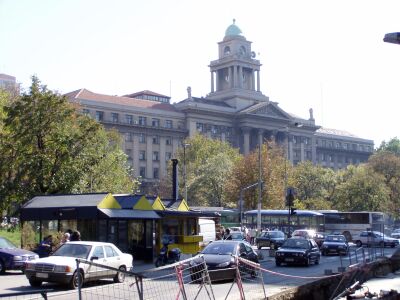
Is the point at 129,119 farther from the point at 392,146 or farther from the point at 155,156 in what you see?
the point at 392,146

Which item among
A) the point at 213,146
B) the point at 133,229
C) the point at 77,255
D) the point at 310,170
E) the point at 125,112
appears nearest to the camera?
the point at 77,255

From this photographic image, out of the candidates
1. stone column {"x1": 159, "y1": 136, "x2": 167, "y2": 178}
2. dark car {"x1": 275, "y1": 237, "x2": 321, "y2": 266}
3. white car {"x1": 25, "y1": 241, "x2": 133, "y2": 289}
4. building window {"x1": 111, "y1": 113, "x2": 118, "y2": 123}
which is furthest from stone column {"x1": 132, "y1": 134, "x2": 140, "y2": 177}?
white car {"x1": 25, "y1": 241, "x2": 133, "y2": 289}

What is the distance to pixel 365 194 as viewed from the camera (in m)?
85.2

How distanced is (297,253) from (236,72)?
10717 centimetres

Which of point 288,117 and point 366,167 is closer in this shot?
point 366,167

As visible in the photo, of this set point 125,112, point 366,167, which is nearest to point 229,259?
point 366,167

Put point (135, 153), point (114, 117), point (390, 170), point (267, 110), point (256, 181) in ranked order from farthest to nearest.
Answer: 1. point (267, 110)
2. point (135, 153)
3. point (114, 117)
4. point (390, 170)
5. point (256, 181)

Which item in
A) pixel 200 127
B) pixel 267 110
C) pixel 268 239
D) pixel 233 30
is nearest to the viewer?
pixel 268 239

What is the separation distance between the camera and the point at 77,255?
21.1m

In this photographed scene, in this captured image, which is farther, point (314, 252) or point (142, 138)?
point (142, 138)

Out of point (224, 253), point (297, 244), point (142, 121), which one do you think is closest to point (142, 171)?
point (142, 121)

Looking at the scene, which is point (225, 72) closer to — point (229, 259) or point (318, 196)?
point (318, 196)

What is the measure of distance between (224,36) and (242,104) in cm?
1681

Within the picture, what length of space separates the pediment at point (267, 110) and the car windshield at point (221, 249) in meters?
102
